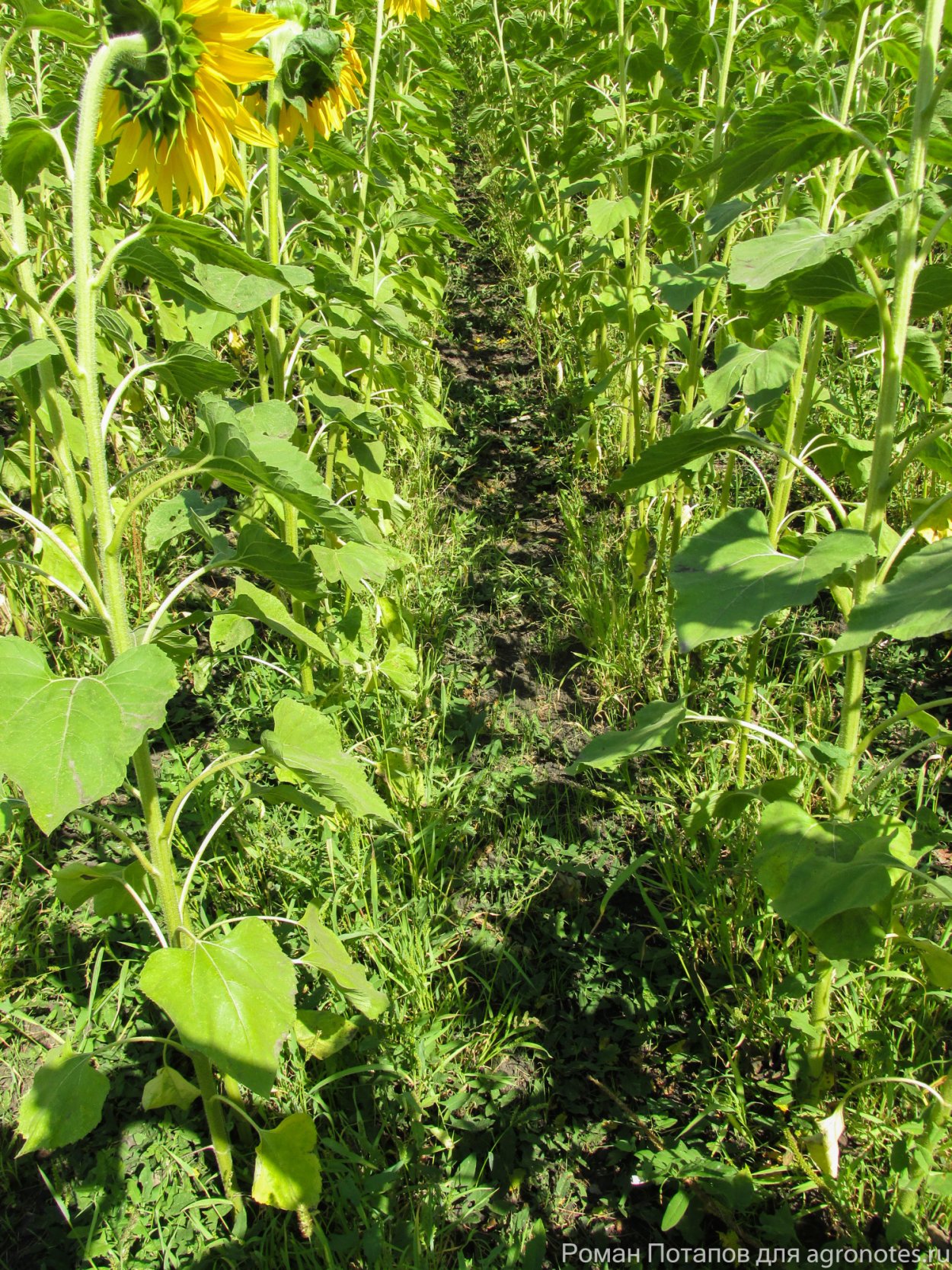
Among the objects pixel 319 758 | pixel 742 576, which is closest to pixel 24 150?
pixel 319 758

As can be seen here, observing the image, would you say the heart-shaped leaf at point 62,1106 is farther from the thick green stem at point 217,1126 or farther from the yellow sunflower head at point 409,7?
→ the yellow sunflower head at point 409,7

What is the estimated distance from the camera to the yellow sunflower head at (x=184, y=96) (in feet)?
3.72

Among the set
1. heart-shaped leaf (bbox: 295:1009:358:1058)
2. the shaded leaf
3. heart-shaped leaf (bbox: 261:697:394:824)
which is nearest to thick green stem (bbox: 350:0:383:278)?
the shaded leaf

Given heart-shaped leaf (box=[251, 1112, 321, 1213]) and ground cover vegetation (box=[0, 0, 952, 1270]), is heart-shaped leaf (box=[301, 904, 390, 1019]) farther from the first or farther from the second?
heart-shaped leaf (box=[251, 1112, 321, 1213])

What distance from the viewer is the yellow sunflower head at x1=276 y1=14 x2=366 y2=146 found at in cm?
191

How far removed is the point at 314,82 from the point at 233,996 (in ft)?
6.42

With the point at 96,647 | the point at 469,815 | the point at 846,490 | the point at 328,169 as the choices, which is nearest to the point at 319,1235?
the point at 469,815

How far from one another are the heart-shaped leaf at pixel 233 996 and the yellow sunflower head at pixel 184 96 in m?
1.07

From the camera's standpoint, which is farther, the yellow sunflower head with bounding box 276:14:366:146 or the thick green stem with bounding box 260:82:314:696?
the thick green stem with bounding box 260:82:314:696

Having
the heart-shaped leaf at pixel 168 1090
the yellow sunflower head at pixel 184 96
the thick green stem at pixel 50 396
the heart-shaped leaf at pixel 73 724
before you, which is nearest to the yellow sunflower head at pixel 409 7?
the thick green stem at pixel 50 396

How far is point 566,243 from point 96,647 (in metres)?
2.79

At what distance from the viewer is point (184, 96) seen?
1200 mm

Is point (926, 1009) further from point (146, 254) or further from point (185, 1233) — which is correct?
point (146, 254)

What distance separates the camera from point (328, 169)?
2639mm
